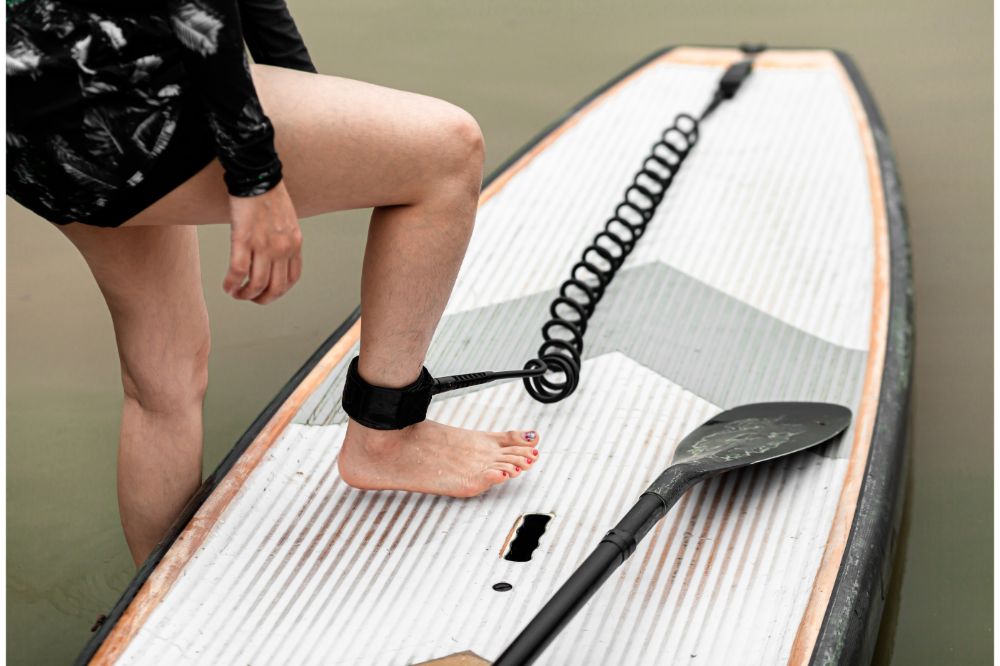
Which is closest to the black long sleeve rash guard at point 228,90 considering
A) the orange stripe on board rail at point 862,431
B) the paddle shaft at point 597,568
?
the paddle shaft at point 597,568

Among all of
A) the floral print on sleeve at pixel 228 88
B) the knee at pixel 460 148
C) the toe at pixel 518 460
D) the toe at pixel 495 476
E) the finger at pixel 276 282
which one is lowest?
the toe at pixel 495 476

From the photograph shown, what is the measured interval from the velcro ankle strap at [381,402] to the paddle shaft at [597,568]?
335mm

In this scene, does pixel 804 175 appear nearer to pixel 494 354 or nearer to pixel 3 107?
pixel 494 354

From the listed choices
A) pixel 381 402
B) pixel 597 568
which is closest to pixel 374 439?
pixel 381 402

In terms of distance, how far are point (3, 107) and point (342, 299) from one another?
151 cm

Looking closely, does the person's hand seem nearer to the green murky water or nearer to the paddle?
the paddle

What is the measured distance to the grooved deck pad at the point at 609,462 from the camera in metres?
1.42

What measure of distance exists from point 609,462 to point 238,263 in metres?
0.70

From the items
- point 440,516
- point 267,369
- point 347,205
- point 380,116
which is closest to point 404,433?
point 440,516

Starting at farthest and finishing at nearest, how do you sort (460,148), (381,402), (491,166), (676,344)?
1. (491,166)
2. (676,344)
3. (381,402)
4. (460,148)

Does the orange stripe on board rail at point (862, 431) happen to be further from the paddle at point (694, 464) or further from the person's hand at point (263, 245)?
the person's hand at point (263, 245)

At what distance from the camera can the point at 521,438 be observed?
1714 millimetres

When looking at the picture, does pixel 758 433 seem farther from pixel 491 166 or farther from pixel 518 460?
pixel 491 166

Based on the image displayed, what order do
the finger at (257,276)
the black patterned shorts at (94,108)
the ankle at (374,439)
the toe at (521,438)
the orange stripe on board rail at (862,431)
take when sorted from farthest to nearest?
the toe at (521,438)
the ankle at (374,439)
the orange stripe on board rail at (862,431)
the finger at (257,276)
the black patterned shorts at (94,108)
